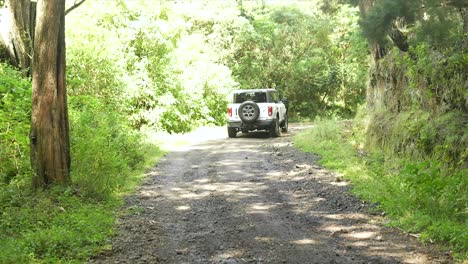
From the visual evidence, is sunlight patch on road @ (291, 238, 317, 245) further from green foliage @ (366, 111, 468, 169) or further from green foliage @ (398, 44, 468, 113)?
green foliage @ (398, 44, 468, 113)

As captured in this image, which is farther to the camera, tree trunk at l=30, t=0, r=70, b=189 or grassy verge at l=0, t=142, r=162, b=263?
tree trunk at l=30, t=0, r=70, b=189

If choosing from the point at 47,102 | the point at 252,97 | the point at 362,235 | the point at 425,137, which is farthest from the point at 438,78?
the point at 252,97

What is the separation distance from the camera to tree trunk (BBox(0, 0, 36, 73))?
40.6ft

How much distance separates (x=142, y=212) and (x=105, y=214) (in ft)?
2.07

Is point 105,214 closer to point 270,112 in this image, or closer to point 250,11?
point 270,112

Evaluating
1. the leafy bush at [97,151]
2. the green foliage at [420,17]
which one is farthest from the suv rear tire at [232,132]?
the green foliage at [420,17]

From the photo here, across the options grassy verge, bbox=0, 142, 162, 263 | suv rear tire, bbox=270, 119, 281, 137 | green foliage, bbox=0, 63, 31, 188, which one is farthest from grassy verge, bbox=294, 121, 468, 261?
suv rear tire, bbox=270, 119, 281, 137

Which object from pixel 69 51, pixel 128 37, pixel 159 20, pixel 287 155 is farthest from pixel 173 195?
pixel 159 20

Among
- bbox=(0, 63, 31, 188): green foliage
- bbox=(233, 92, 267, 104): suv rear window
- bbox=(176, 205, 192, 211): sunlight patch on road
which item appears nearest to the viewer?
bbox=(176, 205, 192, 211): sunlight patch on road

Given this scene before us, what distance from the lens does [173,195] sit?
376 inches

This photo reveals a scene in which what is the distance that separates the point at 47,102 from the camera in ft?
28.0

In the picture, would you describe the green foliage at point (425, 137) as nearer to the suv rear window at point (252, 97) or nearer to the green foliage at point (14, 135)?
the suv rear window at point (252, 97)

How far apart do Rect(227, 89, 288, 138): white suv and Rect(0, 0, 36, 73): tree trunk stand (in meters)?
8.24

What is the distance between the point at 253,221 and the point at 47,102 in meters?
4.08
